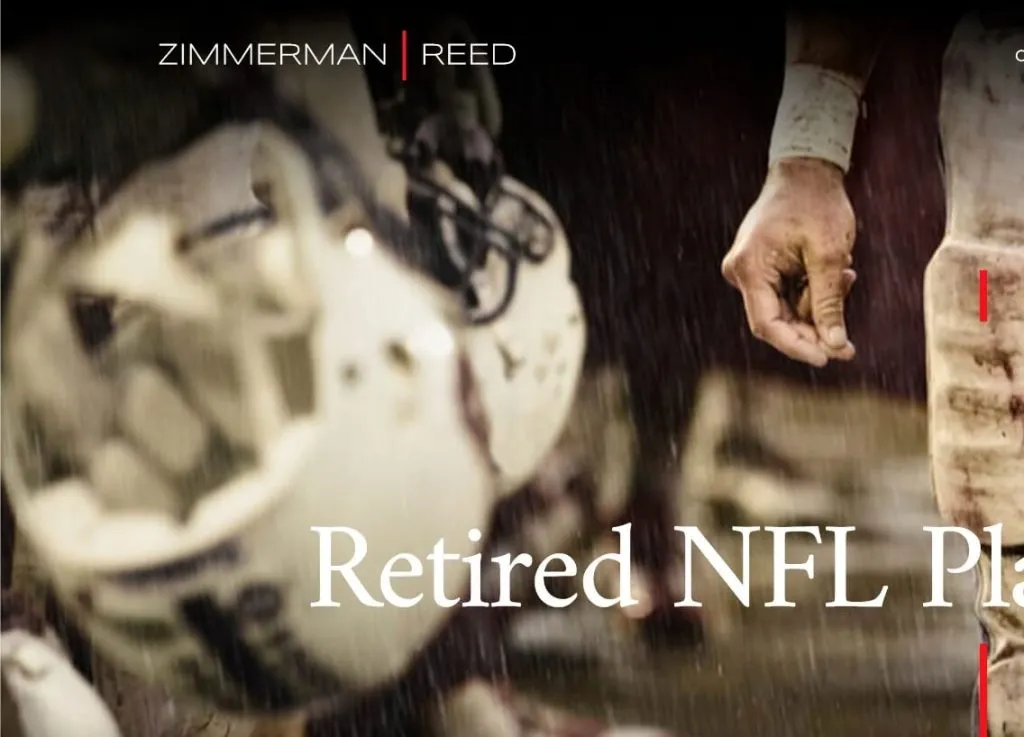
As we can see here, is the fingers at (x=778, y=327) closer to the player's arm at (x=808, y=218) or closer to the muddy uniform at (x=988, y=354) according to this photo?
the player's arm at (x=808, y=218)

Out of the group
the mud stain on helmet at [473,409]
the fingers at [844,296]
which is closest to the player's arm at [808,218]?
the fingers at [844,296]

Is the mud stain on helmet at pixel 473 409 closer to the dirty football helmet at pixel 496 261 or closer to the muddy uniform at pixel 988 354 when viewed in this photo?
the dirty football helmet at pixel 496 261

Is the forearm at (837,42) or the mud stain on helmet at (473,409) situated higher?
the forearm at (837,42)

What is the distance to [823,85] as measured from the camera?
159cm

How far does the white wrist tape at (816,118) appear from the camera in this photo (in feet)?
5.20

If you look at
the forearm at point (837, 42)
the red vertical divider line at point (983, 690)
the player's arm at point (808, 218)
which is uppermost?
the forearm at point (837, 42)

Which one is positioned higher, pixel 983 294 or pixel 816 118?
pixel 816 118

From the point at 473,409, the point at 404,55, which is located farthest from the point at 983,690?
the point at 404,55

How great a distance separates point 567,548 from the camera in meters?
1.59

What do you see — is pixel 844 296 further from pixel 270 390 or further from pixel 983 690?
pixel 270 390

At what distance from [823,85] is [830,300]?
0.31 metres

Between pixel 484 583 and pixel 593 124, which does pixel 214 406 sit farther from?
pixel 593 124

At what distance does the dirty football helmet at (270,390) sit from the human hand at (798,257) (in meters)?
0.26

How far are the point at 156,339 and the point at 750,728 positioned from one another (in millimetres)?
1032
